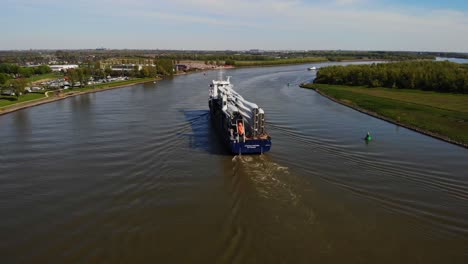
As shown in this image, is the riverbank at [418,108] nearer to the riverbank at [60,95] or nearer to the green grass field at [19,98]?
the riverbank at [60,95]

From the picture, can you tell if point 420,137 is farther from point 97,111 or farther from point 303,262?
point 97,111

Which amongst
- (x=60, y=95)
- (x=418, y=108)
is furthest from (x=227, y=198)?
(x=60, y=95)

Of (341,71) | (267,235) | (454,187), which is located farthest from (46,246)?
(341,71)

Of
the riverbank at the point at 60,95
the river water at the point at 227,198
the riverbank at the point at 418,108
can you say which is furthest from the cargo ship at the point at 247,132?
the riverbank at the point at 60,95

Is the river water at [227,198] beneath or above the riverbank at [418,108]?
beneath

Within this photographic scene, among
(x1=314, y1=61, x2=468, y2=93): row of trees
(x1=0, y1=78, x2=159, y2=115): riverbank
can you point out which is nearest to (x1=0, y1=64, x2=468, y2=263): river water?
(x1=0, y1=78, x2=159, y2=115): riverbank

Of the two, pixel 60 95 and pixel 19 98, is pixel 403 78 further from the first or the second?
pixel 19 98
